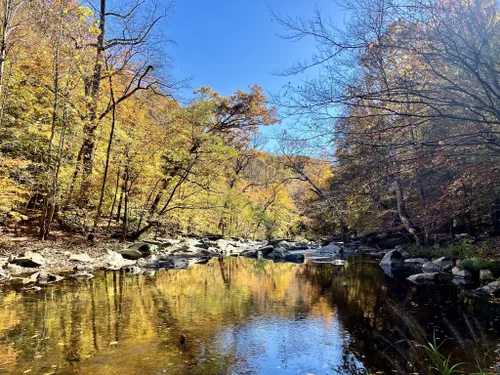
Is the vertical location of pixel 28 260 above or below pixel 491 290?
above

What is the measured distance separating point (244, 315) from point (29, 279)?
18.1ft

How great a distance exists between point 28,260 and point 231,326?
685 cm

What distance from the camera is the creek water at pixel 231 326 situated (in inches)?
163

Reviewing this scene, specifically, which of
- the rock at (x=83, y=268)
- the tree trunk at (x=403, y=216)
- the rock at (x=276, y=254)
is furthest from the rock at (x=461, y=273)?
the rock at (x=83, y=268)

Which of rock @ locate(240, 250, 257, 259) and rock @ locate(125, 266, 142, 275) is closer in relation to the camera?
rock @ locate(125, 266, 142, 275)

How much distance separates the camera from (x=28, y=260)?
376 inches

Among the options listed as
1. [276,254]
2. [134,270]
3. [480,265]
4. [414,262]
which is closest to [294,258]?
[276,254]

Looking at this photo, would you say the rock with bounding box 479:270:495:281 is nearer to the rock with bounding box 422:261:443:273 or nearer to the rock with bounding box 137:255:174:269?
the rock with bounding box 422:261:443:273

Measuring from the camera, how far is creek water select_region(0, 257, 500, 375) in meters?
4.14

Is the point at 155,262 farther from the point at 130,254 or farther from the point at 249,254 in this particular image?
the point at 249,254

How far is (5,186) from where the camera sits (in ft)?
33.1

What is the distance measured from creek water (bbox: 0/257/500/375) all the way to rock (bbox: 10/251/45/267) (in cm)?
194

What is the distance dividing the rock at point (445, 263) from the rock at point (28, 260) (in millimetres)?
12932

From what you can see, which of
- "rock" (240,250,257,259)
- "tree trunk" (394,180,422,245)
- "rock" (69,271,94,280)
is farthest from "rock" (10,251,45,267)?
"tree trunk" (394,180,422,245)
